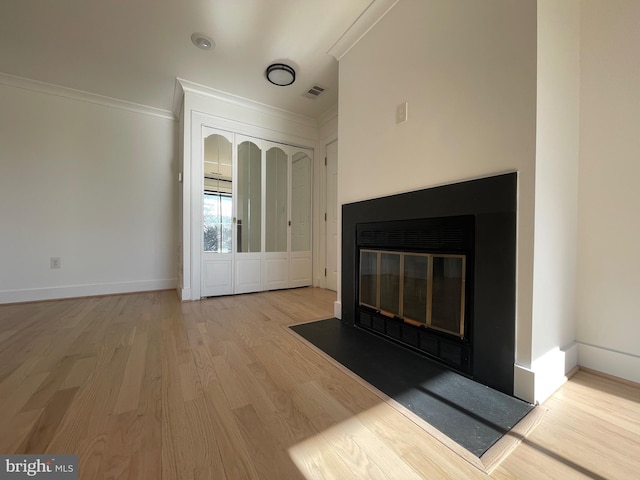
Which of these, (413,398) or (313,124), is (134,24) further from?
(413,398)

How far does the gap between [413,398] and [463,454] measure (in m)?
0.31

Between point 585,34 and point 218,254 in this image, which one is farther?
point 218,254

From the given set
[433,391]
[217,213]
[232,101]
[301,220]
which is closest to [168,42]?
[232,101]

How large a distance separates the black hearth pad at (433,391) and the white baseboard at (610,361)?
662mm

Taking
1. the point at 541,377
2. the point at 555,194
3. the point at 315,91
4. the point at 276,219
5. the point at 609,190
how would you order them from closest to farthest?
the point at 541,377 → the point at 555,194 → the point at 609,190 → the point at 315,91 → the point at 276,219

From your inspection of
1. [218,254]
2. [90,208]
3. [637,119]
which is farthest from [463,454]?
[90,208]

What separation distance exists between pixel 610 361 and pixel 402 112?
1833mm

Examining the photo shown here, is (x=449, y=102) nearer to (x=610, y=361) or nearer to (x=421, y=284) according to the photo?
(x=421, y=284)

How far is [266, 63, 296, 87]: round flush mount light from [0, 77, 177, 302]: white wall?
190 cm

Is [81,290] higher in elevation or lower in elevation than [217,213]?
lower

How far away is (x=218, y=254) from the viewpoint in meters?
3.14

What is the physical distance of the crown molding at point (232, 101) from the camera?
2.87 metres

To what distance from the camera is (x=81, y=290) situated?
310 cm

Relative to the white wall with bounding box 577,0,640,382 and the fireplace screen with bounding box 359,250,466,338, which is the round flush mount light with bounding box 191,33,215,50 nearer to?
the fireplace screen with bounding box 359,250,466,338
